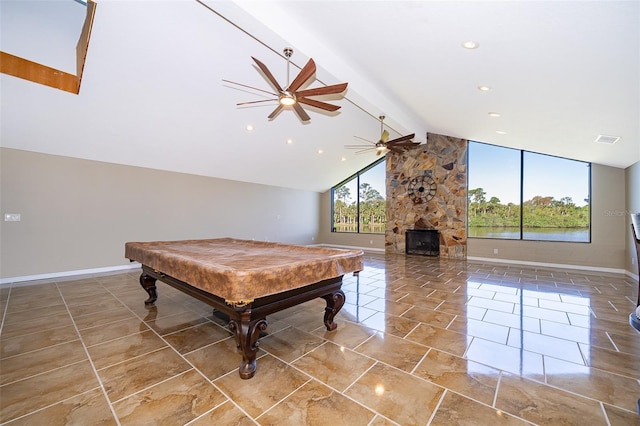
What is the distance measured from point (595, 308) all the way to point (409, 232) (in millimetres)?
5138

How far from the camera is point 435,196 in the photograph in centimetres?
800

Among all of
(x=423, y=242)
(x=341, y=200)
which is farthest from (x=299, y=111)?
(x=341, y=200)

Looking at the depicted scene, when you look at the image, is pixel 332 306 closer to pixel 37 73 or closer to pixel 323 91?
pixel 323 91

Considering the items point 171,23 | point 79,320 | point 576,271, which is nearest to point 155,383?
point 79,320

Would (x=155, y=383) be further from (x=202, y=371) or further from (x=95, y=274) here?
(x=95, y=274)

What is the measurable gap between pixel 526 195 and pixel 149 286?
8.22 meters

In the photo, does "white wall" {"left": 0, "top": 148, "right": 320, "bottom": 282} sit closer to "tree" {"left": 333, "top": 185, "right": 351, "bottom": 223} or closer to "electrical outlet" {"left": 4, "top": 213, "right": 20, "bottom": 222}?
"electrical outlet" {"left": 4, "top": 213, "right": 20, "bottom": 222}

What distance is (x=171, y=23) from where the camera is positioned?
3.03 meters

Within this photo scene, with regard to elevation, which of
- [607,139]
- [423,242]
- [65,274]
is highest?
[607,139]

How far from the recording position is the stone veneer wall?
7594 millimetres

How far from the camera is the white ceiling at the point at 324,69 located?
243cm

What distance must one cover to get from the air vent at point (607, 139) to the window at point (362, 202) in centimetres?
541

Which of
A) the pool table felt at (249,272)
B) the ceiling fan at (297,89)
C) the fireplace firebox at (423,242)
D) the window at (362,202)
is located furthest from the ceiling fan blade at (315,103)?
the window at (362,202)

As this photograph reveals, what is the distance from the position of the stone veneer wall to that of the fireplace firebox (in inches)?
5.4
